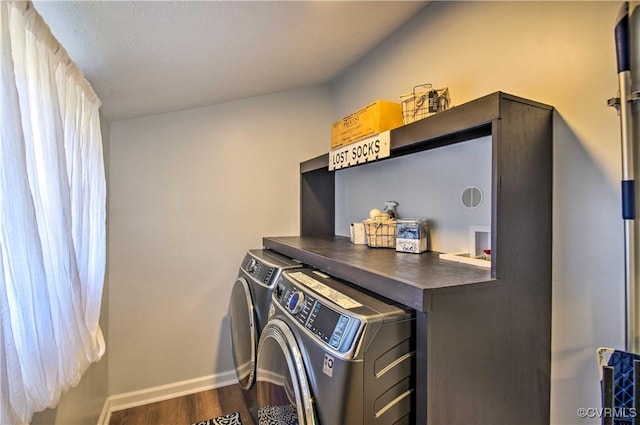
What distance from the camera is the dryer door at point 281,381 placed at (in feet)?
3.07

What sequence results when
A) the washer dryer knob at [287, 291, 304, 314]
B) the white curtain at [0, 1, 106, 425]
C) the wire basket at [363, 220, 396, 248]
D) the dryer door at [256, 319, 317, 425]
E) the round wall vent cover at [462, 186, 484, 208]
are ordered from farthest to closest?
Answer: 1. the wire basket at [363, 220, 396, 248]
2. the round wall vent cover at [462, 186, 484, 208]
3. the washer dryer knob at [287, 291, 304, 314]
4. the dryer door at [256, 319, 317, 425]
5. the white curtain at [0, 1, 106, 425]

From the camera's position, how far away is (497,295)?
0.97m

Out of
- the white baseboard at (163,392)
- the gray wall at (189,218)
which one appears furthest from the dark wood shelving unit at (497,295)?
the white baseboard at (163,392)

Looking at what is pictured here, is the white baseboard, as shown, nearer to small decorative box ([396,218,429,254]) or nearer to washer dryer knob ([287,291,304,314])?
washer dryer knob ([287,291,304,314])

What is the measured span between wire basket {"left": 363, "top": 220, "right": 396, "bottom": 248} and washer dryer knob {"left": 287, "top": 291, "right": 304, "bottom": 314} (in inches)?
27.7

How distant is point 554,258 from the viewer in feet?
3.58

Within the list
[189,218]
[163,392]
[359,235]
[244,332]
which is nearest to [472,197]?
[359,235]

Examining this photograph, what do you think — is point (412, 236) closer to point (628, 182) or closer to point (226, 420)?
point (628, 182)

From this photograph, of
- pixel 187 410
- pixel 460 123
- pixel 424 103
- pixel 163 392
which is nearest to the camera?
pixel 460 123

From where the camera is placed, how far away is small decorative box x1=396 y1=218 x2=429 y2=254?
155 cm

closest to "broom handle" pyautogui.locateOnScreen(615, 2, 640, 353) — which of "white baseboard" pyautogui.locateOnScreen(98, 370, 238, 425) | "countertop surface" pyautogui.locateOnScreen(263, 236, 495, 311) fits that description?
"countertop surface" pyautogui.locateOnScreen(263, 236, 495, 311)

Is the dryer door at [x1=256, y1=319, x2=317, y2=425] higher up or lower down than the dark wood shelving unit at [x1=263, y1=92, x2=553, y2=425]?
lower down

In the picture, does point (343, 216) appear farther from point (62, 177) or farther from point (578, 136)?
point (62, 177)

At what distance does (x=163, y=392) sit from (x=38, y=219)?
1.83 metres
